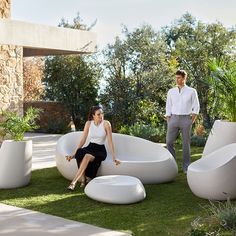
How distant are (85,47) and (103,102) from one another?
297cm

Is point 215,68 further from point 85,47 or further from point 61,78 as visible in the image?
point 61,78

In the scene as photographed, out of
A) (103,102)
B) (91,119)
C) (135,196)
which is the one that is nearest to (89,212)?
(135,196)

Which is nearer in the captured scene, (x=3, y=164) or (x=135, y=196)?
(x=135, y=196)

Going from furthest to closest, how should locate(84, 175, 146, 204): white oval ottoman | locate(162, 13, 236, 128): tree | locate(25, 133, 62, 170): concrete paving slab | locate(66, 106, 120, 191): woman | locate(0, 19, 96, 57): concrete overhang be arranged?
locate(162, 13, 236, 128): tree < locate(0, 19, 96, 57): concrete overhang < locate(25, 133, 62, 170): concrete paving slab < locate(66, 106, 120, 191): woman < locate(84, 175, 146, 204): white oval ottoman

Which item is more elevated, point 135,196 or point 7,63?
point 7,63

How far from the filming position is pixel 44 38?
437 inches

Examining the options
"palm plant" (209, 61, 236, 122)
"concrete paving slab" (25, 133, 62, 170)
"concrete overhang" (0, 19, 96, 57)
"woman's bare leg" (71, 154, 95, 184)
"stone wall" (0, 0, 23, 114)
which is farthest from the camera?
"stone wall" (0, 0, 23, 114)

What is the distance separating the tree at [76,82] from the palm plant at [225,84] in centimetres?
862

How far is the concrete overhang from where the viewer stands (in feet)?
33.5

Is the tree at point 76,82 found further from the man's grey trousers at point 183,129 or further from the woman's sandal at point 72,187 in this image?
the woman's sandal at point 72,187

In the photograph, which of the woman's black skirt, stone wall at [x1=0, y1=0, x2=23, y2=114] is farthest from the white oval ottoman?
stone wall at [x1=0, y1=0, x2=23, y2=114]

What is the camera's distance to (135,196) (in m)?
5.44

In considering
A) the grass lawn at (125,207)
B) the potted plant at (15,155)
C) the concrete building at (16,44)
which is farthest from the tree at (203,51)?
the potted plant at (15,155)

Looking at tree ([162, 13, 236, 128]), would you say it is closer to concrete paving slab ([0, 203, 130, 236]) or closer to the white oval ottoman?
the white oval ottoman
